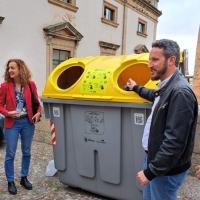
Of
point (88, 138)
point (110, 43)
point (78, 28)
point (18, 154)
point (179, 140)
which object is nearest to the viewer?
point (179, 140)

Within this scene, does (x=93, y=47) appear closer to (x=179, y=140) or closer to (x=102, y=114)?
(x=102, y=114)

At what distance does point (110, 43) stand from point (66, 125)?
1171 centimetres

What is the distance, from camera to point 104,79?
256 cm

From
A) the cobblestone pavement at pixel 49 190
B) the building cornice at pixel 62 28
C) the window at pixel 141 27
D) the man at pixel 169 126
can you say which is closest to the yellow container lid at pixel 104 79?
the man at pixel 169 126

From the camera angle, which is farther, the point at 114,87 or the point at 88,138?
the point at 88,138

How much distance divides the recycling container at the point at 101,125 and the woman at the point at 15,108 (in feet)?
0.76

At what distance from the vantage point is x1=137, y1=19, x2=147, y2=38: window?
55.8ft

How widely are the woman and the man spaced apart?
1731 millimetres

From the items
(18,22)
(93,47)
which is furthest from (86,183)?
(93,47)

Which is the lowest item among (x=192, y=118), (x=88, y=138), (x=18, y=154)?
(x=18, y=154)

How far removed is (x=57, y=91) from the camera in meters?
2.81

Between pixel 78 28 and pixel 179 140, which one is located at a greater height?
pixel 78 28

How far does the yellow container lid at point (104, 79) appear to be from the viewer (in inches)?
95.9

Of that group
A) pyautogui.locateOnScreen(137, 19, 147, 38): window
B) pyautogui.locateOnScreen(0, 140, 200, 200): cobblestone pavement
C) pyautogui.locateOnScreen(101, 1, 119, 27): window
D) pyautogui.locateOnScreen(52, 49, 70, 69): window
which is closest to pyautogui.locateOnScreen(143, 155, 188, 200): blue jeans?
pyautogui.locateOnScreen(0, 140, 200, 200): cobblestone pavement
